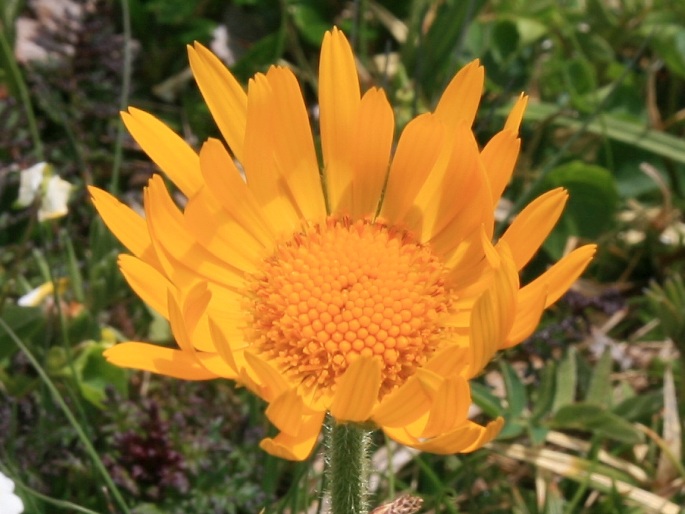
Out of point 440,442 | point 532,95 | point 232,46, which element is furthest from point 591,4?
point 440,442

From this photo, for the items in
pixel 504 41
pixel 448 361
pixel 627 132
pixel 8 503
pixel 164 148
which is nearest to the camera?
pixel 448 361

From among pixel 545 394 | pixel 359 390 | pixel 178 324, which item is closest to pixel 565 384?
pixel 545 394

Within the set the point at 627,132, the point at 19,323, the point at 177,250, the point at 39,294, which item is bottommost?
the point at 177,250

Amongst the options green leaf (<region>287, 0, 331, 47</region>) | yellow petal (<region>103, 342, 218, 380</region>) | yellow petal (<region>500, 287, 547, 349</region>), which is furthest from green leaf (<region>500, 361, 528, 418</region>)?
green leaf (<region>287, 0, 331, 47</region>)

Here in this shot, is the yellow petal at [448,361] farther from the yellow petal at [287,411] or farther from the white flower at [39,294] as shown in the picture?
the white flower at [39,294]

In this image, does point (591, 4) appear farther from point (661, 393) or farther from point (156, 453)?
point (156, 453)

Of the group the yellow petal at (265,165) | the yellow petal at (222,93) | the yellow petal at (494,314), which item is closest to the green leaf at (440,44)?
the yellow petal at (265,165)

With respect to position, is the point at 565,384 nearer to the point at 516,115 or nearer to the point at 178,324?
the point at 516,115
